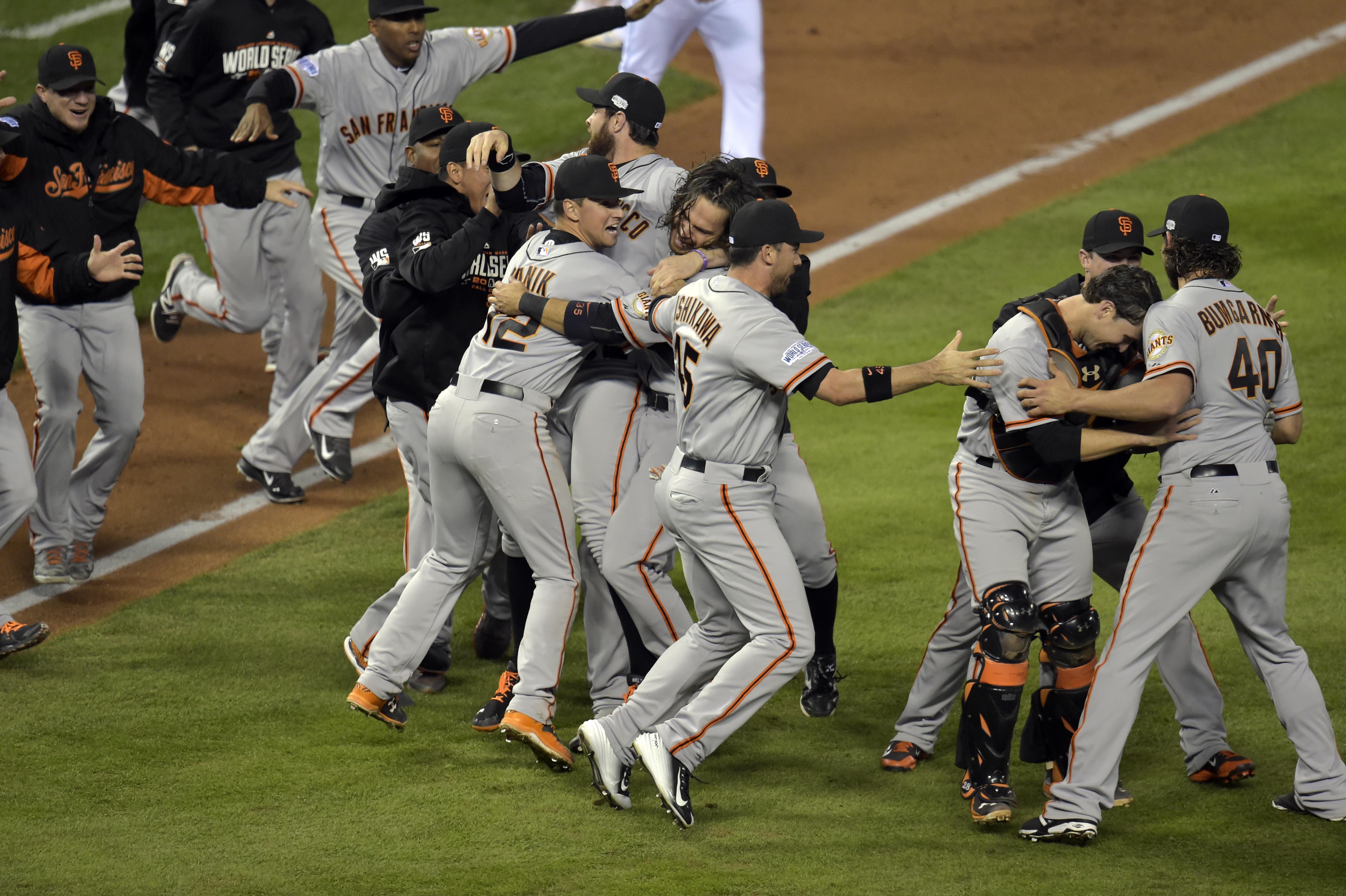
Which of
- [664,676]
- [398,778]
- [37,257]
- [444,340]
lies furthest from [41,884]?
[37,257]

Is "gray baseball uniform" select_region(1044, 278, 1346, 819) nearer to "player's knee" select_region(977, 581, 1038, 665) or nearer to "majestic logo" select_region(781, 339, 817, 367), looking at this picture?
"player's knee" select_region(977, 581, 1038, 665)

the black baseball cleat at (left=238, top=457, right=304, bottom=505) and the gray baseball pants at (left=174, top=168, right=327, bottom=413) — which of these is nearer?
the black baseball cleat at (left=238, top=457, right=304, bottom=505)

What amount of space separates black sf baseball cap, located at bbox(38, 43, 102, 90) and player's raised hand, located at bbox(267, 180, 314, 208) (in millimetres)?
1187

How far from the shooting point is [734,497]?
4.83 m

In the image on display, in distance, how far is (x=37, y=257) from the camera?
21.7 feet

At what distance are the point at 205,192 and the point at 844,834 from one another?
14.5 ft

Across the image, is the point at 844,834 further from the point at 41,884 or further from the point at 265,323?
the point at 265,323

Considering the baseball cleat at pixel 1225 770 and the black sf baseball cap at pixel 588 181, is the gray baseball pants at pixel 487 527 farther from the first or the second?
the baseball cleat at pixel 1225 770

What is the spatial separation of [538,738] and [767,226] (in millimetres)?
1851

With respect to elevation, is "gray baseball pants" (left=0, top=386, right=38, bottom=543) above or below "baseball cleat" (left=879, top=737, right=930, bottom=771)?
above

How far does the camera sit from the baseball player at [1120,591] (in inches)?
201

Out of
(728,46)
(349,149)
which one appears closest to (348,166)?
(349,149)

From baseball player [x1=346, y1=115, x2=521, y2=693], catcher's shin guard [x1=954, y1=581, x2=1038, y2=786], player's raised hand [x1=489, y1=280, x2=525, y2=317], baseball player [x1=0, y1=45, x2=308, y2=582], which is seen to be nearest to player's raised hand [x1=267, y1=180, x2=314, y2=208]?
baseball player [x1=0, y1=45, x2=308, y2=582]

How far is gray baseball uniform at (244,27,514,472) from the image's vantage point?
7934 millimetres
